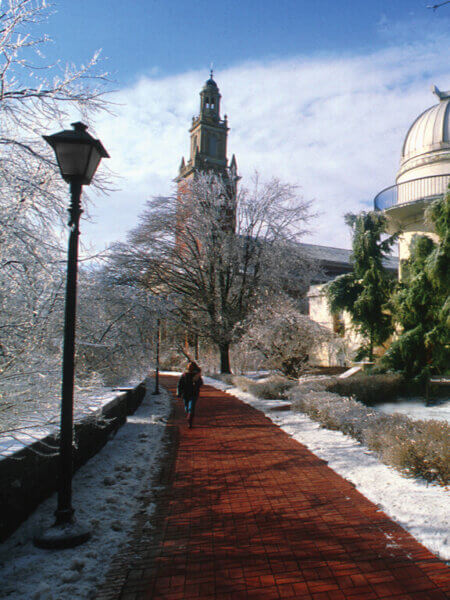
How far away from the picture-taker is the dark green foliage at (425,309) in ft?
48.2

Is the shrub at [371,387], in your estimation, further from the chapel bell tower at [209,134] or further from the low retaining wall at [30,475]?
the chapel bell tower at [209,134]

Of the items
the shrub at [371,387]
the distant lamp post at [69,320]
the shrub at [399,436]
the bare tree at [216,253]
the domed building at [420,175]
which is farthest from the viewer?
the bare tree at [216,253]

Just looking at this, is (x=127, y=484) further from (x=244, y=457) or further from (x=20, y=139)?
(x=20, y=139)

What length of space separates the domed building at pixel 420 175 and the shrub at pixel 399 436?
11.1m

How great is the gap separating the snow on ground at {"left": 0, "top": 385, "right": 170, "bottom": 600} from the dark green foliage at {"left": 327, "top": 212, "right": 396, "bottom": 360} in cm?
1288

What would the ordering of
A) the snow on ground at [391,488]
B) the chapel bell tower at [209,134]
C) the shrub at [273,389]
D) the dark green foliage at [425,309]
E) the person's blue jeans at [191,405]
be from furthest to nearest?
the chapel bell tower at [209,134]
the dark green foliage at [425,309]
the shrub at [273,389]
the person's blue jeans at [191,405]
the snow on ground at [391,488]

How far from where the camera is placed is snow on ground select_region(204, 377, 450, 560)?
4.39 meters

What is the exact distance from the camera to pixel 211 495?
227 inches

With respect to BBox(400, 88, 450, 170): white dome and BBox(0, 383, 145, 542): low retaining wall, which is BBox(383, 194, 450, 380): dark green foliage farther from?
BBox(0, 383, 145, 542): low retaining wall

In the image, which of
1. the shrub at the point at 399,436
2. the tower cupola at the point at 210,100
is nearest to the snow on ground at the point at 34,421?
the shrub at the point at 399,436

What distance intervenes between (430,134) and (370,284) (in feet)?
24.4

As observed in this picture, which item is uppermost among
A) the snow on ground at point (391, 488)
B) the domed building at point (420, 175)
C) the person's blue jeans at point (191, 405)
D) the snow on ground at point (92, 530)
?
the domed building at point (420, 175)

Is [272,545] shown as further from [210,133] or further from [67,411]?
[210,133]

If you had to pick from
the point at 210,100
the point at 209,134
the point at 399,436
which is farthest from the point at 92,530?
the point at 210,100
